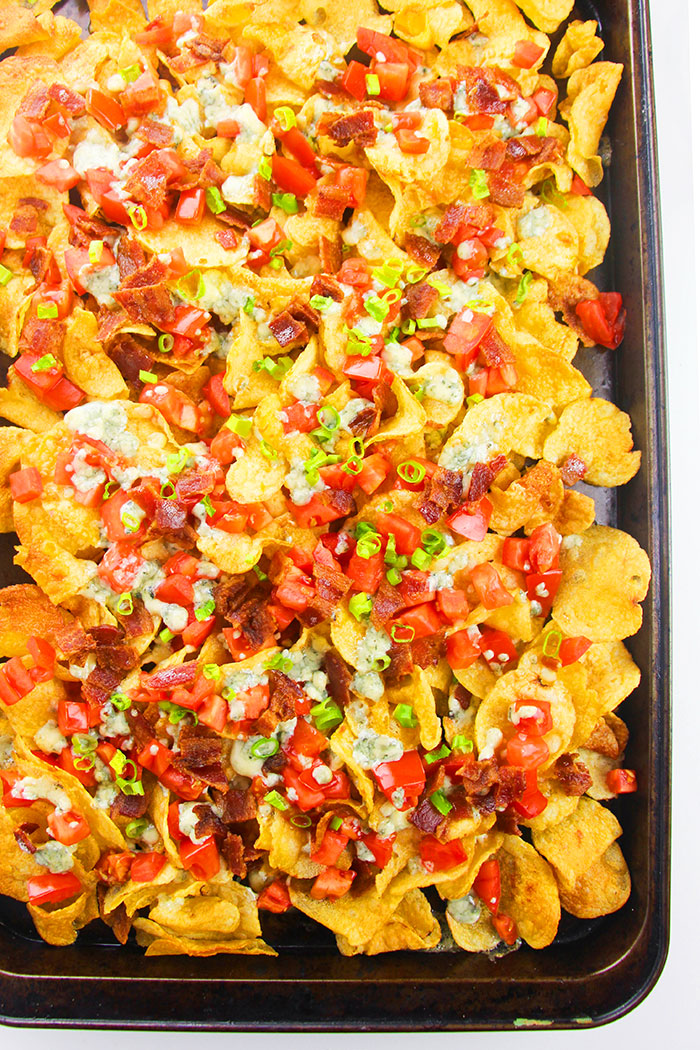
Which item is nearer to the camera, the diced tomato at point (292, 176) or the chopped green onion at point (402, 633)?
the chopped green onion at point (402, 633)

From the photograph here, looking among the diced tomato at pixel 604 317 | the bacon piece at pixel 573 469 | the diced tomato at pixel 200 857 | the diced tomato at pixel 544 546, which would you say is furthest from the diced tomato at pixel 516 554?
the diced tomato at pixel 200 857

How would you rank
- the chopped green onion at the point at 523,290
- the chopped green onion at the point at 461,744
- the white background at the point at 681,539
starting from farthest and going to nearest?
1. the white background at the point at 681,539
2. the chopped green onion at the point at 523,290
3. the chopped green onion at the point at 461,744

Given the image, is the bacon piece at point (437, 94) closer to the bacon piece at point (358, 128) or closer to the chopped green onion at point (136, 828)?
the bacon piece at point (358, 128)

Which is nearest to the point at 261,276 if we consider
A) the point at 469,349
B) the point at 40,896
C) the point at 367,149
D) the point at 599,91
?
the point at 367,149

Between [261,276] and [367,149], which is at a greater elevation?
[367,149]

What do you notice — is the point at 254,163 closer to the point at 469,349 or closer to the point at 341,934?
the point at 469,349

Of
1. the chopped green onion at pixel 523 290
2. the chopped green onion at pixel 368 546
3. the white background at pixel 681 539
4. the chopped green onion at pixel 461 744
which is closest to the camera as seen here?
the chopped green onion at pixel 368 546
